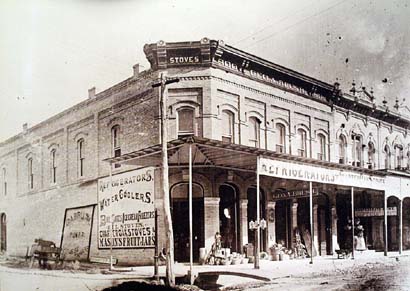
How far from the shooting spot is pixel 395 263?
5039 mm

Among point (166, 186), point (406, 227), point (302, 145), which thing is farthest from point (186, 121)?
point (406, 227)

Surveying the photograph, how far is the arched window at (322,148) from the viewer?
18.7 ft

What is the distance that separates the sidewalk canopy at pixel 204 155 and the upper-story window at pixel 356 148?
652 mm

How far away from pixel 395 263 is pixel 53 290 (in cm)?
257

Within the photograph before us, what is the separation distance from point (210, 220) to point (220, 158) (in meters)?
0.46

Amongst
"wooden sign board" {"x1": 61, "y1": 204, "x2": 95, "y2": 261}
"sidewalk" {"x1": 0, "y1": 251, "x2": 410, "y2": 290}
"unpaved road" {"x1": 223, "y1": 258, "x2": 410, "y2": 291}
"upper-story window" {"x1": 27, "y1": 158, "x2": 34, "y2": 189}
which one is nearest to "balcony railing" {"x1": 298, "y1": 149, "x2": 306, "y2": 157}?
"sidewalk" {"x1": 0, "y1": 251, "x2": 410, "y2": 290}

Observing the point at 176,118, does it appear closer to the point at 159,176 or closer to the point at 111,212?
the point at 159,176

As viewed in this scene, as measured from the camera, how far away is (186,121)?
506 cm

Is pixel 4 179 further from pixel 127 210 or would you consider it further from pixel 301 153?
pixel 301 153

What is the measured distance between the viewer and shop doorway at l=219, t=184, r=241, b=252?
5195 mm

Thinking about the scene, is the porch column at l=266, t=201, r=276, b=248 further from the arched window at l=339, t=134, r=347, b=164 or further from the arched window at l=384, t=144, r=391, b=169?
the arched window at l=384, t=144, r=391, b=169

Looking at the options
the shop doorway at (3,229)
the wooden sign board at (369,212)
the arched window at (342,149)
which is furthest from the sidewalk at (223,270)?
the arched window at (342,149)

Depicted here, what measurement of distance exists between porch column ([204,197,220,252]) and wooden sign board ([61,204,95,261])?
3.08ft

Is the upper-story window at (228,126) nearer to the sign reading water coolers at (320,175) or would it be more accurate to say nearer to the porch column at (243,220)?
the sign reading water coolers at (320,175)
